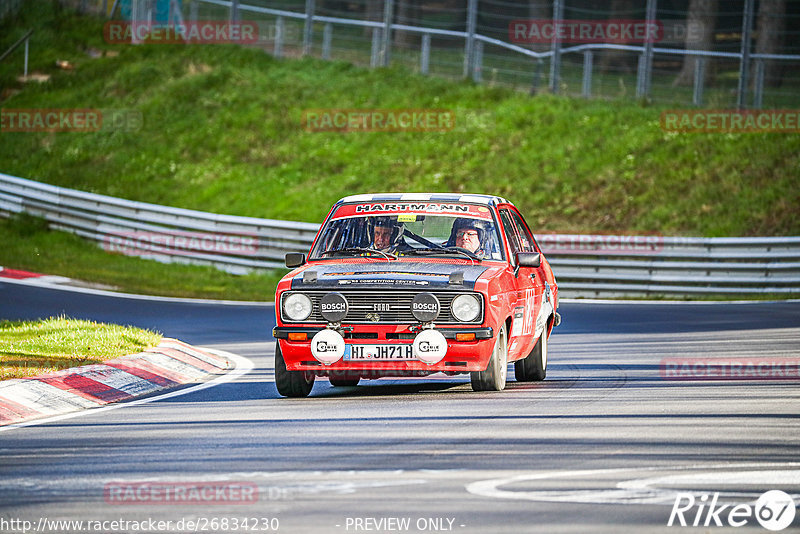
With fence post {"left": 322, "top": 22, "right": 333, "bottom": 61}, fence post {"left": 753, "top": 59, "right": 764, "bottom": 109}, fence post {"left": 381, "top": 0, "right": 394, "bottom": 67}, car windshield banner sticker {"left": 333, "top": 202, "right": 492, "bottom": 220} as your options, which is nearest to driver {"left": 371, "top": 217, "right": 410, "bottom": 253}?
car windshield banner sticker {"left": 333, "top": 202, "right": 492, "bottom": 220}

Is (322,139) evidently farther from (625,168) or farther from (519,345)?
(519,345)

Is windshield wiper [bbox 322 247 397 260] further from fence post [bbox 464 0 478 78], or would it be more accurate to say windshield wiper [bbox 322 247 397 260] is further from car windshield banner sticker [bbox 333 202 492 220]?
fence post [bbox 464 0 478 78]

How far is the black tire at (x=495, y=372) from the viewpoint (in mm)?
10875

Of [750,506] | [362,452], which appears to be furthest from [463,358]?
[750,506]

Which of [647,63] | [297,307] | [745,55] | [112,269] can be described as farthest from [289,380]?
[647,63]

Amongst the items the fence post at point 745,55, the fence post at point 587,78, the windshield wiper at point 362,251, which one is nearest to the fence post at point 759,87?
the fence post at point 745,55

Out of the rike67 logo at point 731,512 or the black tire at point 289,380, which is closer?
the rike67 logo at point 731,512

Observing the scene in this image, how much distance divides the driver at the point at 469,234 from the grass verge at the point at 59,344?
3355 mm

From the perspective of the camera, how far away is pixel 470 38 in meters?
34.2

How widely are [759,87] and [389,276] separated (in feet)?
68.6

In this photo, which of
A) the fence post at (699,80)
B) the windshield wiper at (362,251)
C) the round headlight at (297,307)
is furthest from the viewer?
the fence post at (699,80)

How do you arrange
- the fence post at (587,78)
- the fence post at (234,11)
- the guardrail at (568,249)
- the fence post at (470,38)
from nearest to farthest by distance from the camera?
the guardrail at (568,249)
the fence post at (587,78)
the fence post at (470,38)
the fence post at (234,11)

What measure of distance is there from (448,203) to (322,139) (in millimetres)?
23524

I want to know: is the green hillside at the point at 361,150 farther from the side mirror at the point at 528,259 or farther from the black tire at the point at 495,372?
the black tire at the point at 495,372
